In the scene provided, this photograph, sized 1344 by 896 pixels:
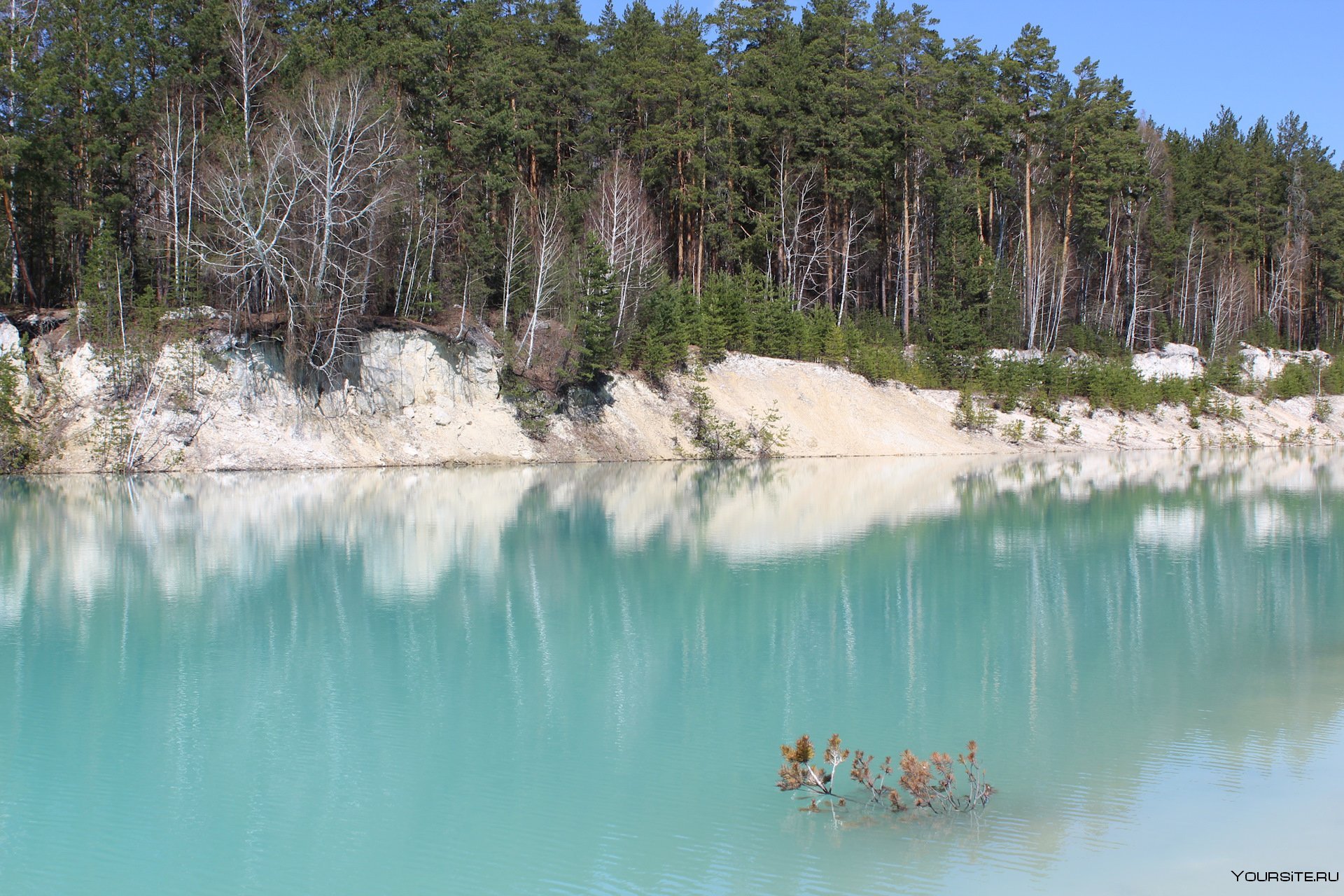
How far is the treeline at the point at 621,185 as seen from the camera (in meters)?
39.6

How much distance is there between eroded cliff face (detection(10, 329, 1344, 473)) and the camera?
125 feet

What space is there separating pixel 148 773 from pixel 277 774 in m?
1.09

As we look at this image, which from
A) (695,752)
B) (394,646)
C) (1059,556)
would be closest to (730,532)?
(1059,556)

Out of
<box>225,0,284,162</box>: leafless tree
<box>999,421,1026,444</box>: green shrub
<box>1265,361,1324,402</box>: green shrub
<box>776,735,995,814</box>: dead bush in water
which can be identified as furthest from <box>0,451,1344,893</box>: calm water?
<box>1265,361,1324,402</box>: green shrub

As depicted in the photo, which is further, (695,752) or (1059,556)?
(1059,556)

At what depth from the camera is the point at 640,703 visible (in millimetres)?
11312

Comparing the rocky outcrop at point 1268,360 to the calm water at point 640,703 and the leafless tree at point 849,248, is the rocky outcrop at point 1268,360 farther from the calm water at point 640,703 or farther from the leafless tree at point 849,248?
the calm water at point 640,703

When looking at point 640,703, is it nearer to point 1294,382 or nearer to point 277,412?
point 277,412

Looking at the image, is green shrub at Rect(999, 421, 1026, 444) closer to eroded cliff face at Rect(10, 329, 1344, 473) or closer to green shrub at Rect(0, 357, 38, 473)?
eroded cliff face at Rect(10, 329, 1344, 473)

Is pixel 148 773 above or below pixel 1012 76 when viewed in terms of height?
below

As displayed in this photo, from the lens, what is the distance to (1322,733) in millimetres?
10203

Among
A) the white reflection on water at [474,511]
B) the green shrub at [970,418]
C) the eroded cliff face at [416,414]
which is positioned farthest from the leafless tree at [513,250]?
the green shrub at [970,418]

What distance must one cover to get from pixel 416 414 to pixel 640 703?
3332cm

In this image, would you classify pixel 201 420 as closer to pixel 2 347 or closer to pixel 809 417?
pixel 2 347
